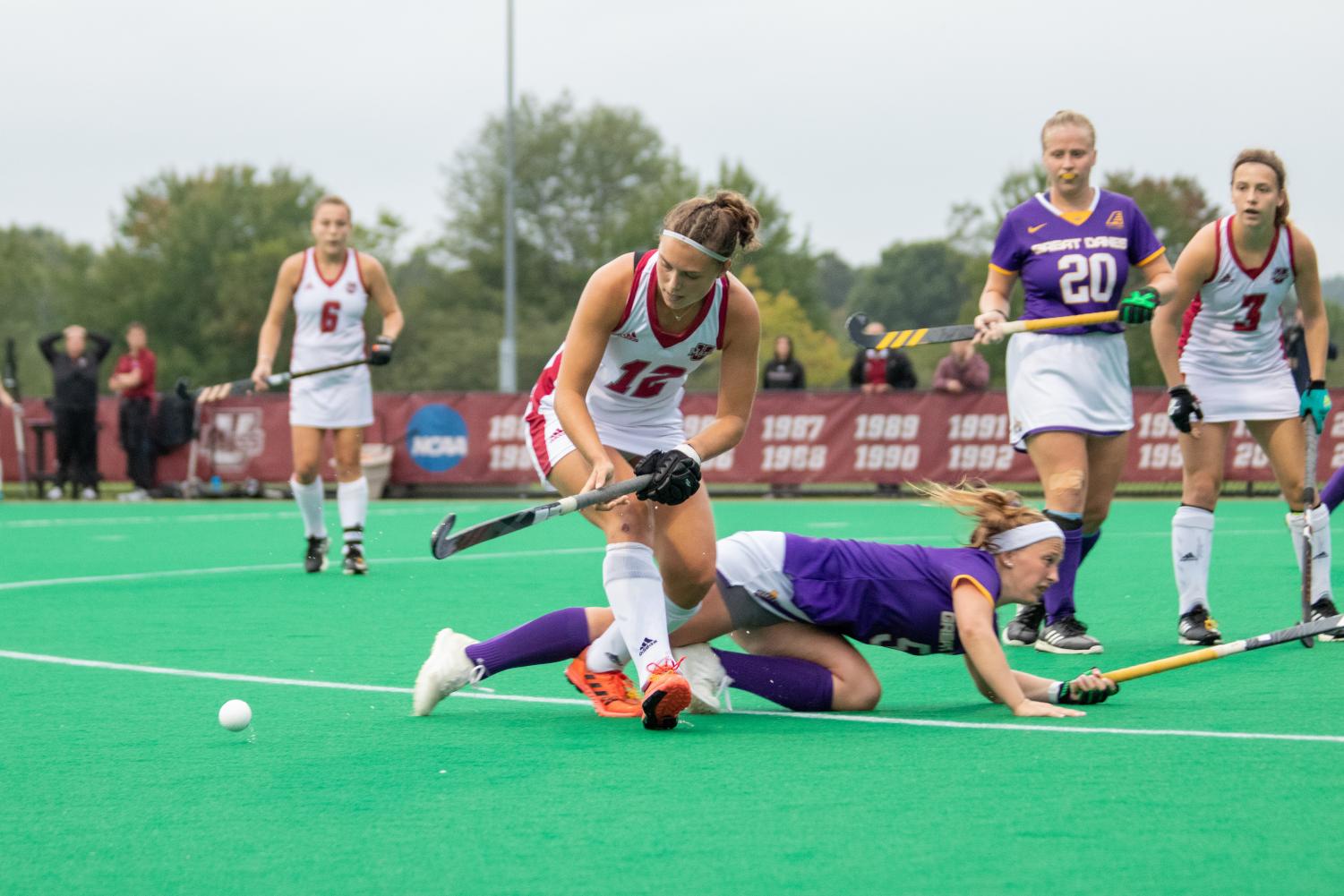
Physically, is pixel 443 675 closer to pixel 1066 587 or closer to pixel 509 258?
pixel 1066 587

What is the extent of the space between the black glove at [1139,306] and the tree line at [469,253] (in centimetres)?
3823

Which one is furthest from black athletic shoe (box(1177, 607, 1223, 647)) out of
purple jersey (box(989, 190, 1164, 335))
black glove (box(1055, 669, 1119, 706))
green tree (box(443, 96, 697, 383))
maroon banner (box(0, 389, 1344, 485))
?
green tree (box(443, 96, 697, 383))

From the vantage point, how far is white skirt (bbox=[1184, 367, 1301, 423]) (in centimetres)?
655

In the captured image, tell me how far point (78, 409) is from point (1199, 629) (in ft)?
46.9

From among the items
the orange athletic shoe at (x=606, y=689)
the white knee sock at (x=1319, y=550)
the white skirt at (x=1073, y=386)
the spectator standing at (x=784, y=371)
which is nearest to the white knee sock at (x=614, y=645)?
the orange athletic shoe at (x=606, y=689)

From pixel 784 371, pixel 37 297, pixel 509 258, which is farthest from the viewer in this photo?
pixel 37 297

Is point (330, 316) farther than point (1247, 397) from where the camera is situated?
Yes

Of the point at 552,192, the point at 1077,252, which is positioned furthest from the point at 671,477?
the point at 552,192

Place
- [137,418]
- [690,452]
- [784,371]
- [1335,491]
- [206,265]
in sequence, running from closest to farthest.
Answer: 1. [690,452]
2. [1335,491]
3. [137,418]
4. [784,371]
5. [206,265]

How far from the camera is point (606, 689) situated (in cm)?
491

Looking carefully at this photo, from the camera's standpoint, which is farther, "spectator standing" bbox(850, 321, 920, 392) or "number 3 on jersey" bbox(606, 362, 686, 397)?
"spectator standing" bbox(850, 321, 920, 392)

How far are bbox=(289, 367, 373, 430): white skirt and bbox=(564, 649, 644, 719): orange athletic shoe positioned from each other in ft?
15.9

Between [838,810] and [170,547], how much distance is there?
8.87 meters

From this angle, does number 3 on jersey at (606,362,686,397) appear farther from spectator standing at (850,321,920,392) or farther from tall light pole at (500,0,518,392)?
tall light pole at (500,0,518,392)
